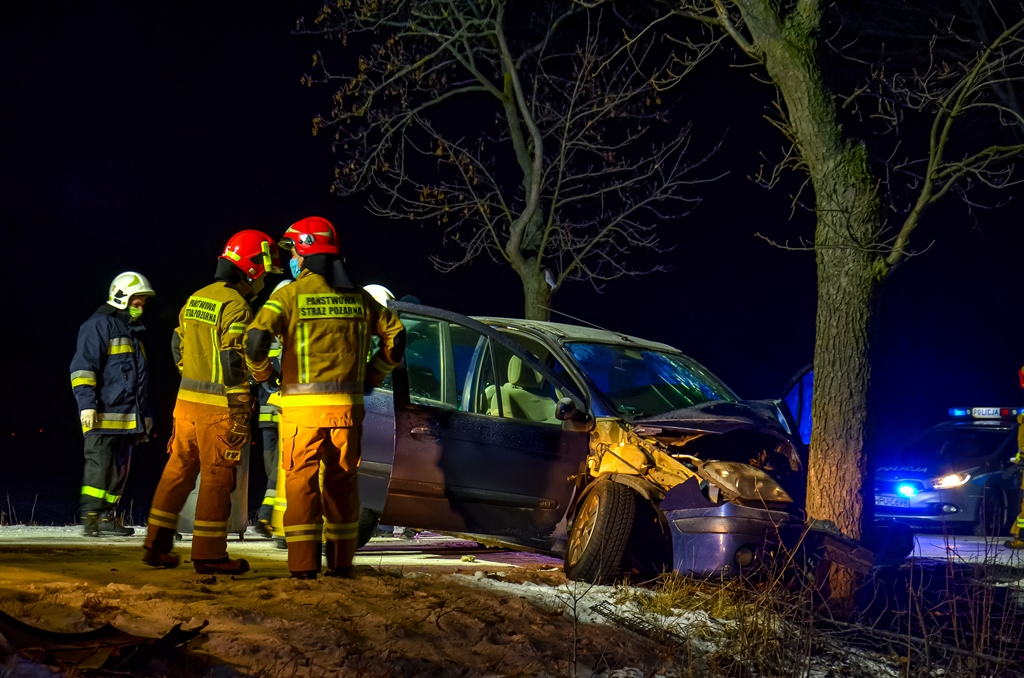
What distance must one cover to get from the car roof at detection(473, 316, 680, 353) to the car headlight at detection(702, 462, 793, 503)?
64.4 inches

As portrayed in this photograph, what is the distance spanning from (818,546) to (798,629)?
3.68 feet

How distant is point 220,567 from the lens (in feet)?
21.2

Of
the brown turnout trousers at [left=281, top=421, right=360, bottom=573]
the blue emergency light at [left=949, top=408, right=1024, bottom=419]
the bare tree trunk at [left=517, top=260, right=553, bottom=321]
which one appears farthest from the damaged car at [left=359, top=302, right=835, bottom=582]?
the bare tree trunk at [left=517, top=260, right=553, bottom=321]

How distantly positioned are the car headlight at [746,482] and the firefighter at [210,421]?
2.71 metres

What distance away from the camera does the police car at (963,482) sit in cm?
1217

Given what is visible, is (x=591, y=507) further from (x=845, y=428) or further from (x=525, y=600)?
(x=845, y=428)

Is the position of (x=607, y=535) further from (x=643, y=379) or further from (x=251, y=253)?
(x=251, y=253)

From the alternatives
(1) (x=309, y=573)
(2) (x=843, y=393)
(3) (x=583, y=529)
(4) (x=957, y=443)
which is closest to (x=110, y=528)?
(1) (x=309, y=573)

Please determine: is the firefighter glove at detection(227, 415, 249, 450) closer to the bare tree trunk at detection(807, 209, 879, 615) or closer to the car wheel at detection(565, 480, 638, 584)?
the car wheel at detection(565, 480, 638, 584)

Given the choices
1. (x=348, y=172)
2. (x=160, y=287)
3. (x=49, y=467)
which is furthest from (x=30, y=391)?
(x=348, y=172)

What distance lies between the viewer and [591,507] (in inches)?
270

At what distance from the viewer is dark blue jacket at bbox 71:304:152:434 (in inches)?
345

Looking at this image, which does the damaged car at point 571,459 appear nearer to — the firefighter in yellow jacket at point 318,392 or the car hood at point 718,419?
the car hood at point 718,419

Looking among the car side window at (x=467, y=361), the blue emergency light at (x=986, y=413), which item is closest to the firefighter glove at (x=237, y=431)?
the car side window at (x=467, y=361)
